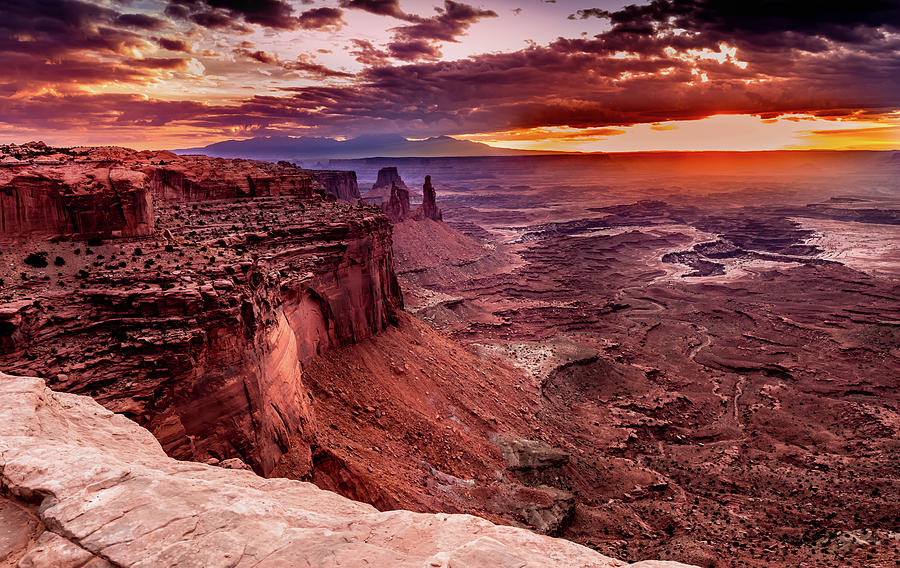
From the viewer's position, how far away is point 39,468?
7.43 metres

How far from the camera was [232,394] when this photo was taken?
17656 mm

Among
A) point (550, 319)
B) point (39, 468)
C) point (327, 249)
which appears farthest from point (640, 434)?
point (39, 468)

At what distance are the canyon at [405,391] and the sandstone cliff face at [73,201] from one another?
13 centimetres

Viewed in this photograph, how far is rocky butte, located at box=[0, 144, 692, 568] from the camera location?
278 inches

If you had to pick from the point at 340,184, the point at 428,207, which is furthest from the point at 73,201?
the point at 340,184

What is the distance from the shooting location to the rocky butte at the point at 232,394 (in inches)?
278

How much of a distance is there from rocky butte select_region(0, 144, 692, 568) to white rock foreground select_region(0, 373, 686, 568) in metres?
0.03

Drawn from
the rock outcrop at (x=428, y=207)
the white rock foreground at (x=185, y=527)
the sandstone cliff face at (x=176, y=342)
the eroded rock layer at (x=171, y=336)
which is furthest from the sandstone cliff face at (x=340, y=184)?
the white rock foreground at (x=185, y=527)

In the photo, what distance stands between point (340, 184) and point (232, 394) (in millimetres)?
134298

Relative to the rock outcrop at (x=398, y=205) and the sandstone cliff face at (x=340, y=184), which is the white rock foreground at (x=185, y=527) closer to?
the rock outcrop at (x=398, y=205)

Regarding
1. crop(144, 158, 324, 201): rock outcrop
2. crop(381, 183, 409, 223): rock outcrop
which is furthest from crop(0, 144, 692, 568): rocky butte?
crop(381, 183, 409, 223): rock outcrop

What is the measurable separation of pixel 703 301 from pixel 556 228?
89.7 meters

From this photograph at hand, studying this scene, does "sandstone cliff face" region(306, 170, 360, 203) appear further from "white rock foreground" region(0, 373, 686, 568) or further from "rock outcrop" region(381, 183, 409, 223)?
Answer: "white rock foreground" region(0, 373, 686, 568)

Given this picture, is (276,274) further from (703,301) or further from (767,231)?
(767,231)
